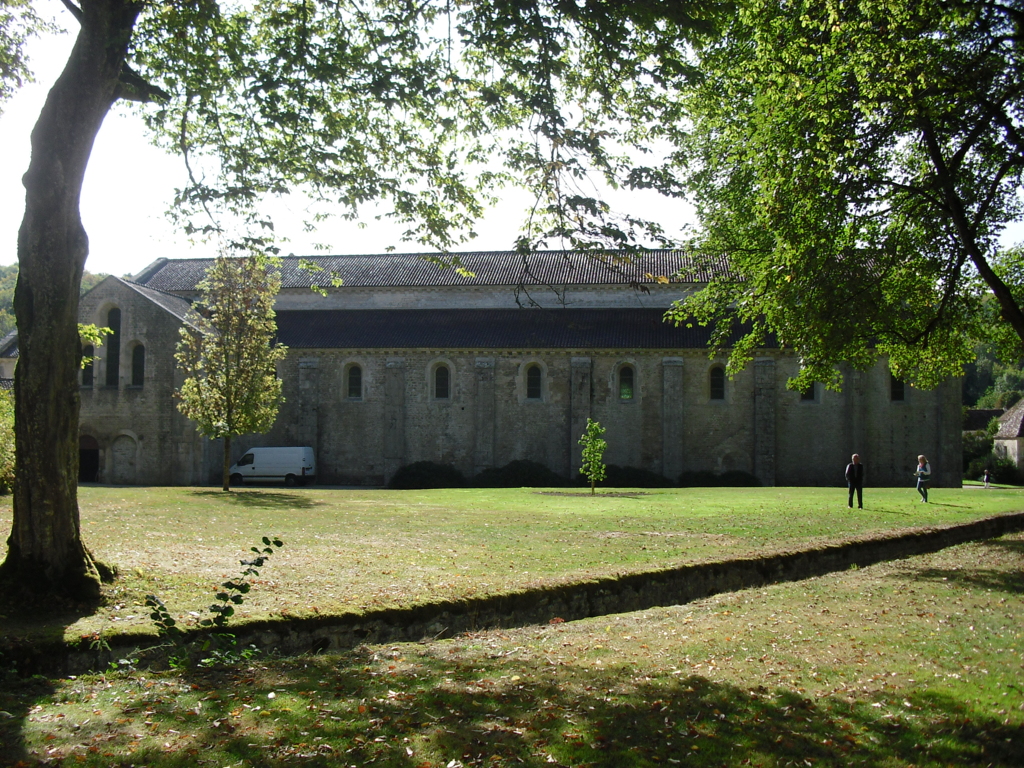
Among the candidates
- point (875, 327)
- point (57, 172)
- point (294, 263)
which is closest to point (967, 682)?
point (57, 172)

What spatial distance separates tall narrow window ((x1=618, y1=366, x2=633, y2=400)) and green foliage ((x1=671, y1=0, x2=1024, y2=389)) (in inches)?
679

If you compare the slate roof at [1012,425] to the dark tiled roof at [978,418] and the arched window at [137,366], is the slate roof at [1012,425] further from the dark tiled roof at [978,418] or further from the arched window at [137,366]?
the arched window at [137,366]

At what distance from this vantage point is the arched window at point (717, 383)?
33938 mm

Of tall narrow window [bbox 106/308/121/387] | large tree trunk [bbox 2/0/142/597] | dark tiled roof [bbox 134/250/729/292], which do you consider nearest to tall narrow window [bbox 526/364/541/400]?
dark tiled roof [bbox 134/250/729/292]

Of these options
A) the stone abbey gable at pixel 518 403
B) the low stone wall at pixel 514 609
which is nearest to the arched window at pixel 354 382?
the stone abbey gable at pixel 518 403

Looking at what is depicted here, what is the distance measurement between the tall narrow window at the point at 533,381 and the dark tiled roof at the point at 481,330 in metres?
1.17

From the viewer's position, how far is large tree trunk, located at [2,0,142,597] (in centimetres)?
766

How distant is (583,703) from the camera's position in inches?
207

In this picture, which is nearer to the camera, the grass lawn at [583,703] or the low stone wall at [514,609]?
the grass lawn at [583,703]

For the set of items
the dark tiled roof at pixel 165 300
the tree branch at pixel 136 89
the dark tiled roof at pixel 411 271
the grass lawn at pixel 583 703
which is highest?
the dark tiled roof at pixel 411 271

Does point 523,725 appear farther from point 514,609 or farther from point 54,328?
Result: point 54,328

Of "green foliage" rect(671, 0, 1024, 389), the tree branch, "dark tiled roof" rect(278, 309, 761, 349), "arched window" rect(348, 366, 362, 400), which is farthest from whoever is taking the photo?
"arched window" rect(348, 366, 362, 400)

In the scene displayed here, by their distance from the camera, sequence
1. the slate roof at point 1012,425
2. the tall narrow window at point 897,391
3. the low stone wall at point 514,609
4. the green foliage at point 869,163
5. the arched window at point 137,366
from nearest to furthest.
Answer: the low stone wall at point 514,609 → the green foliage at point 869,163 → the tall narrow window at point 897,391 → the arched window at point 137,366 → the slate roof at point 1012,425

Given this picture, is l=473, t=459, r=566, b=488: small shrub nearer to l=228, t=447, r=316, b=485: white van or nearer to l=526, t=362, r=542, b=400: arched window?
l=526, t=362, r=542, b=400: arched window
